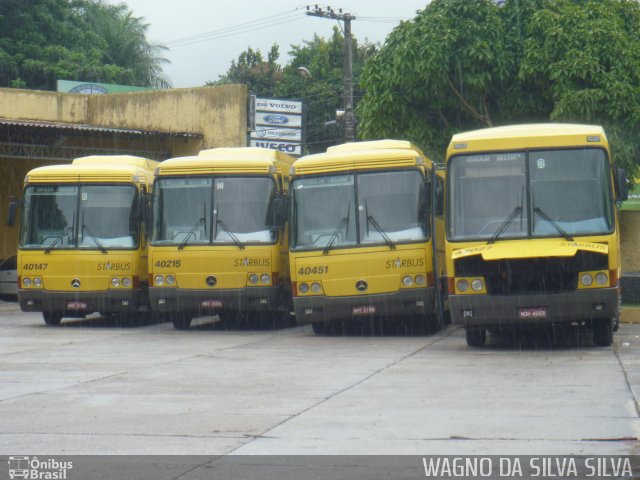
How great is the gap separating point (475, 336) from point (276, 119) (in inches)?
1269

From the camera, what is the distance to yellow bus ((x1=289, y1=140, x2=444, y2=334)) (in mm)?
18156

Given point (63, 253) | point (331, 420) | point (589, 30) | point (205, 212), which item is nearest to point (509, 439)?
point (331, 420)

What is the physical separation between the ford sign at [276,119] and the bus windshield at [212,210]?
2753 centimetres

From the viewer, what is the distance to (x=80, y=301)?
21.1m

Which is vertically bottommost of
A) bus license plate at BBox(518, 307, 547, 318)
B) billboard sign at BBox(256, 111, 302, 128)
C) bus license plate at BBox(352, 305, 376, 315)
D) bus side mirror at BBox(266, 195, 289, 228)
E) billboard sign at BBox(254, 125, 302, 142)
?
bus license plate at BBox(352, 305, 376, 315)

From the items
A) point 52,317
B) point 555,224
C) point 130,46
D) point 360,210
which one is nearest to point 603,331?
point 555,224

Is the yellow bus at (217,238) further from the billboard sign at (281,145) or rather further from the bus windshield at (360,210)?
the billboard sign at (281,145)

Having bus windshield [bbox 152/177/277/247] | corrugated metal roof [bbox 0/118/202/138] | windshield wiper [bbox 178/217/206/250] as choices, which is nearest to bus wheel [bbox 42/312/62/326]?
bus windshield [bbox 152/177/277/247]

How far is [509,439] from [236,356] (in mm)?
7501

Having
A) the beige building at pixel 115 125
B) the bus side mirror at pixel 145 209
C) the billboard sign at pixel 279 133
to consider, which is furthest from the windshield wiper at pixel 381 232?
the billboard sign at pixel 279 133

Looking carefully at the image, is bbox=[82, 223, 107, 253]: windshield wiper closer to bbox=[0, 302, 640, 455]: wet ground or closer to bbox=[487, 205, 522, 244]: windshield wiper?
bbox=[0, 302, 640, 455]: wet ground

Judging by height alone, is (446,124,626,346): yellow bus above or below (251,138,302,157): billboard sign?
below

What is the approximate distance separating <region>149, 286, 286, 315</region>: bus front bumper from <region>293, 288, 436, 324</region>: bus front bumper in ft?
4.85

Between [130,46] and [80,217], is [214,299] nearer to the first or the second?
[80,217]
